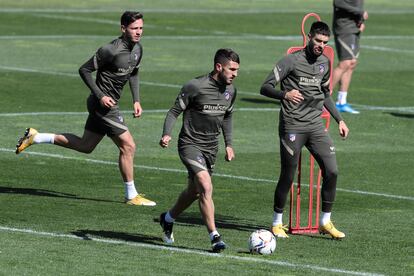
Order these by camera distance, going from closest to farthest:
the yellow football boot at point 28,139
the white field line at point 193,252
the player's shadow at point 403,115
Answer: the white field line at point 193,252 < the yellow football boot at point 28,139 < the player's shadow at point 403,115

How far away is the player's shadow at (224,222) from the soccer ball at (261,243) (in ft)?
5.14

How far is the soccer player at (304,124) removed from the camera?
50.3 feet

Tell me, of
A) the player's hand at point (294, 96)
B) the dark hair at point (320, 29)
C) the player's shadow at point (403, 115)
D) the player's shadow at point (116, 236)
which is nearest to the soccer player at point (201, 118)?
the player's shadow at point (116, 236)

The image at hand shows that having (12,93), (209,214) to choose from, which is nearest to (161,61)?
(12,93)

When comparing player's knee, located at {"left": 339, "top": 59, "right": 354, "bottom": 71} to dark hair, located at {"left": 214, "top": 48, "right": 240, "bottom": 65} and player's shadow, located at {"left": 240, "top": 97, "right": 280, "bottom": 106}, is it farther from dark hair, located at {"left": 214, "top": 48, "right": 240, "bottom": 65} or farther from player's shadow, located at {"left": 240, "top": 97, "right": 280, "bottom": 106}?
dark hair, located at {"left": 214, "top": 48, "right": 240, "bottom": 65}

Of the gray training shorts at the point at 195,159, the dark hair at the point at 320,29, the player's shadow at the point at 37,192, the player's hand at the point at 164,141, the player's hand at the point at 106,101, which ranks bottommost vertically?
the player's shadow at the point at 37,192

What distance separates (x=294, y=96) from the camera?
588 inches

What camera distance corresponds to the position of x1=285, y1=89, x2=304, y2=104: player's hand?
14945mm

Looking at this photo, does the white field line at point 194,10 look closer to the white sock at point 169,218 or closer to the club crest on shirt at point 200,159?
the white sock at point 169,218

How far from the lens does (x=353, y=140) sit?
23.1m

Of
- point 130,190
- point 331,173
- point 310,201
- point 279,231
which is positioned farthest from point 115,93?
point 331,173

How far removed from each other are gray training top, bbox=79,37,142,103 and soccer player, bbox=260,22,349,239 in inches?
104

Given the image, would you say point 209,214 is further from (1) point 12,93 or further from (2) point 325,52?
(1) point 12,93

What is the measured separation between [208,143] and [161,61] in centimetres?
1810
